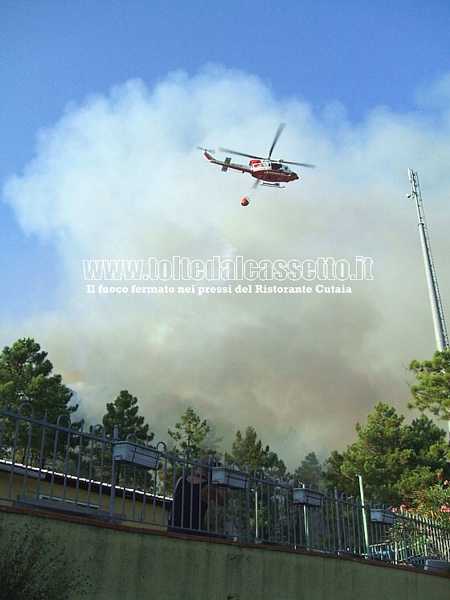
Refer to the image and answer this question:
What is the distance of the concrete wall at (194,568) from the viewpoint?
6.55 metres

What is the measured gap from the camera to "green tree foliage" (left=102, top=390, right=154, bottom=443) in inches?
1649

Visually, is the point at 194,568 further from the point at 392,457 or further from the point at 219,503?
the point at 392,457

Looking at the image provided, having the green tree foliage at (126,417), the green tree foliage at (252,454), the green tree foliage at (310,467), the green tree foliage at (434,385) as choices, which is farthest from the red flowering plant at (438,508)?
the green tree foliage at (310,467)

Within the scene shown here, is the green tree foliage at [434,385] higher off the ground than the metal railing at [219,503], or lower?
higher

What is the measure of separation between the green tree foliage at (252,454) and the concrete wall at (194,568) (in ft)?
131

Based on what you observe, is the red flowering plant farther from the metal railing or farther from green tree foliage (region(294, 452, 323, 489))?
green tree foliage (region(294, 452, 323, 489))

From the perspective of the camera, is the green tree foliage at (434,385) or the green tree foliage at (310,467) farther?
the green tree foliage at (310,467)

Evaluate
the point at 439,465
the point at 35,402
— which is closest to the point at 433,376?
the point at 439,465

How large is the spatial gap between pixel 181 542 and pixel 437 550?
7.81 meters

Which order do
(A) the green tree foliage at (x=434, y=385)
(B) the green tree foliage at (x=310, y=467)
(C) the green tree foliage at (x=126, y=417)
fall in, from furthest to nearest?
(B) the green tree foliage at (x=310, y=467), (C) the green tree foliage at (x=126, y=417), (A) the green tree foliage at (x=434, y=385)

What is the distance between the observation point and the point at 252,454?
5275cm

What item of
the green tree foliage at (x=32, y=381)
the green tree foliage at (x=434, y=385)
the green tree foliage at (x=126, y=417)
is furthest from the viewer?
the green tree foliage at (x=126, y=417)

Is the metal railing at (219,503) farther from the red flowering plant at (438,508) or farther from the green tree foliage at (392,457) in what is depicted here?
the green tree foliage at (392,457)

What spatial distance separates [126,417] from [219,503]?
34196 mm
